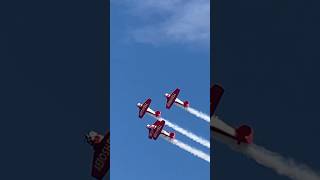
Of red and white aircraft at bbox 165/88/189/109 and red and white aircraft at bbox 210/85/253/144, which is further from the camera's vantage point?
red and white aircraft at bbox 165/88/189/109

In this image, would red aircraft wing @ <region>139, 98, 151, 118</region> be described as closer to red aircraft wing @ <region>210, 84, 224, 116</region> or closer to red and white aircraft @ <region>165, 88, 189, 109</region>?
red and white aircraft @ <region>165, 88, 189, 109</region>

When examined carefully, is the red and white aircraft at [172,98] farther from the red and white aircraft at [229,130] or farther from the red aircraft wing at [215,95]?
the red aircraft wing at [215,95]

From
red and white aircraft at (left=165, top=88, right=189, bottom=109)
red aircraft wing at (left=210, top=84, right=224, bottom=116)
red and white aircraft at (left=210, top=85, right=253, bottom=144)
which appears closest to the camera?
red aircraft wing at (left=210, top=84, right=224, bottom=116)

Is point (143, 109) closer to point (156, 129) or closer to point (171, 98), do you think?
point (156, 129)


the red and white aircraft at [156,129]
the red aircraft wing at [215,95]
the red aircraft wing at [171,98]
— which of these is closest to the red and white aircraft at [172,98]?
the red aircraft wing at [171,98]
